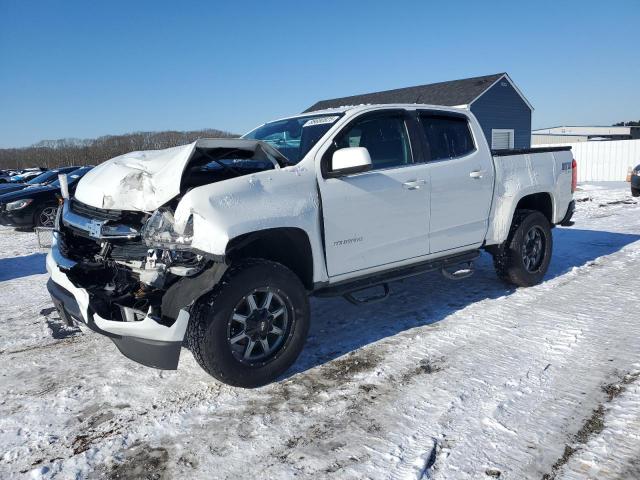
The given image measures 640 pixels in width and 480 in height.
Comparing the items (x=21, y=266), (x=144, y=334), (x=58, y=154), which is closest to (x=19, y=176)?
(x=21, y=266)

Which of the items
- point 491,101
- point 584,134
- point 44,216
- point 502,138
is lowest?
point 584,134

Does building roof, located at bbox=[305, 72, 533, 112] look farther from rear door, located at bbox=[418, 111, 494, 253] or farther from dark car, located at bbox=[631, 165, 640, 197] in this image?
rear door, located at bbox=[418, 111, 494, 253]

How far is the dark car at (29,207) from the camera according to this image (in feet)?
37.5

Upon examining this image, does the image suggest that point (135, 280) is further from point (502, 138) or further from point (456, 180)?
point (502, 138)

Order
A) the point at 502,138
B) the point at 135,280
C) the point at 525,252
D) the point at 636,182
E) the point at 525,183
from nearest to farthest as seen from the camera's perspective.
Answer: the point at 135,280
the point at 525,183
the point at 525,252
the point at 636,182
the point at 502,138

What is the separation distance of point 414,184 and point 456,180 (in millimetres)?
605

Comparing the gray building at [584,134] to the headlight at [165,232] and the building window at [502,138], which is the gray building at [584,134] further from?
the headlight at [165,232]

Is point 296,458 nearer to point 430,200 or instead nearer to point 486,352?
point 486,352

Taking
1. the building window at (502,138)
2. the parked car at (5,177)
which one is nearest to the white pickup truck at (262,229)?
the parked car at (5,177)

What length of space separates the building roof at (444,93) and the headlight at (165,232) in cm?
2149

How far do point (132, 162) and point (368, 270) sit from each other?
206 cm

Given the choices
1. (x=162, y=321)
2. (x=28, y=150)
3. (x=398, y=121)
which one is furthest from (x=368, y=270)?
(x=28, y=150)

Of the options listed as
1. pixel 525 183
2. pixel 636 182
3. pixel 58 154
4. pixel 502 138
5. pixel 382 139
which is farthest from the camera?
pixel 58 154

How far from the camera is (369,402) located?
126 inches
